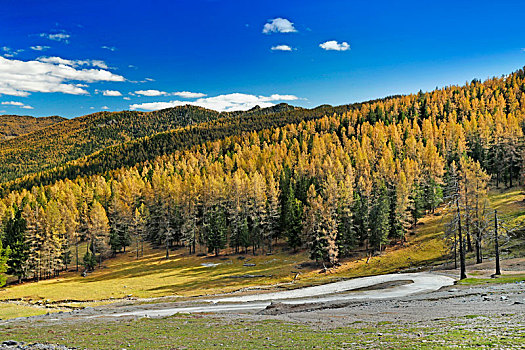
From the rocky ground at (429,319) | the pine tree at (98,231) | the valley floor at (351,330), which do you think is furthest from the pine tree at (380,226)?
the pine tree at (98,231)

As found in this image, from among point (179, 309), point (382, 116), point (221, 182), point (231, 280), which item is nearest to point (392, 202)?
point (231, 280)

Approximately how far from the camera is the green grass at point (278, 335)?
A: 14.3 meters

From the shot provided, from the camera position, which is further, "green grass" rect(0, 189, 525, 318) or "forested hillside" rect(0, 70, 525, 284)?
"forested hillside" rect(0, 70, 525, 284)

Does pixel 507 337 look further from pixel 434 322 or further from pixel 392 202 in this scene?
pixel 392 202

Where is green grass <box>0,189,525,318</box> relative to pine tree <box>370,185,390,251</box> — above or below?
below

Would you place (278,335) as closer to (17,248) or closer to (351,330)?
(351,330)

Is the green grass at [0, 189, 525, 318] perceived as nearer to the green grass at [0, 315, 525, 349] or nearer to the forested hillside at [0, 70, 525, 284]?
the forested hillside at [0, 70, 525, 284]

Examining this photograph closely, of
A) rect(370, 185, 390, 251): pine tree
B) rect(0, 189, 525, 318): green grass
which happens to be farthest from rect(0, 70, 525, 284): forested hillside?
rect(0, 189, 525, 318): green grass

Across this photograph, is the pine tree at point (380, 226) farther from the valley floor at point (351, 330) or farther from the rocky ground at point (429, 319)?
the valley floor at point (351, 330)

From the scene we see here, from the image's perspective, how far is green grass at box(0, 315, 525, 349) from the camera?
14.3 m

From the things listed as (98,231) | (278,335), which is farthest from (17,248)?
(278,335)

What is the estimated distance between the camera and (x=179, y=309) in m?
40.5

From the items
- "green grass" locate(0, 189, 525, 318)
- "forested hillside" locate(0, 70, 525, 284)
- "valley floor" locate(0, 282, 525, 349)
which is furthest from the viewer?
"forested hillside" locate(0, 70, 525, 284)

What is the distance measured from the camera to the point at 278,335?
19.6 meters
